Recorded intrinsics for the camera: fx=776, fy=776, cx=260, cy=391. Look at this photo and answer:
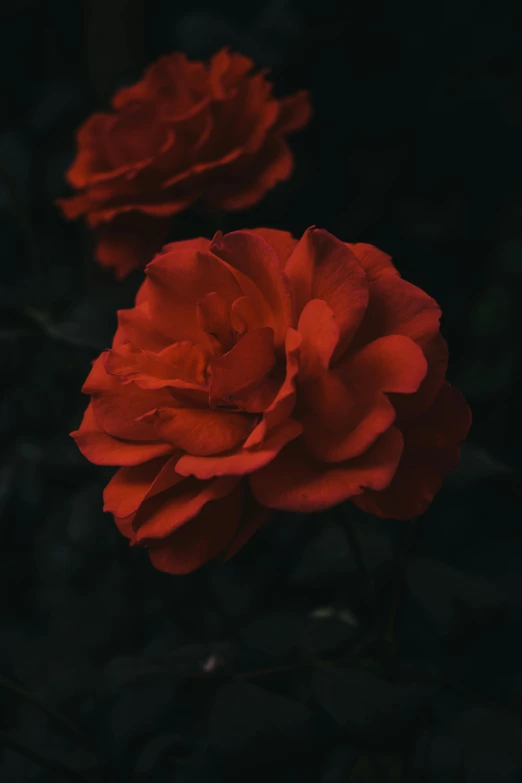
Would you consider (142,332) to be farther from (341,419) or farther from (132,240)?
(132,240)

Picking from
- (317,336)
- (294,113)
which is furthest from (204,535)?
(294,113)

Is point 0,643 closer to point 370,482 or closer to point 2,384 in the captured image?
point 2,384

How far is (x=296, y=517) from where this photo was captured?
0.87m

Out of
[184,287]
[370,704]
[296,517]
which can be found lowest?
[296,517]

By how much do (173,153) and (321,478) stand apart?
1.50 ft

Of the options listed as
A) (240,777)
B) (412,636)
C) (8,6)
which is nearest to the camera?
(240,777)

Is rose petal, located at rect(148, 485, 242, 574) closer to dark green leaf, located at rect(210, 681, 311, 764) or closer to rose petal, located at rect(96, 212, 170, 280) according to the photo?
dark green leaf, located at rect(210, 681, 311, 764)

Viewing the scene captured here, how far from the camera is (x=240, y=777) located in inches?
21.3

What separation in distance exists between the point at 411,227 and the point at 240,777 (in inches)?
32.2

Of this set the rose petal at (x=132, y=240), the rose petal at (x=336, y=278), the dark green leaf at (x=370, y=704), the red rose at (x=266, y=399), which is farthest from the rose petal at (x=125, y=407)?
the rose petal at (x=132, y=240)

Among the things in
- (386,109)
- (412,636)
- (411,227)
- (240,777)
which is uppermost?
(386,109)

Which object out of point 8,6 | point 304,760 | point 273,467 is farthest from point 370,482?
point 8,6

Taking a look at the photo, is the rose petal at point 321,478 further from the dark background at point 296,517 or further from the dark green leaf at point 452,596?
the dark green leaf at point 452,596

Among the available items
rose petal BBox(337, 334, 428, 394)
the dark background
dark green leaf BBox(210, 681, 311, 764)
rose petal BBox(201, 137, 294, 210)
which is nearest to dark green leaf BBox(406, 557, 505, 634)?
the dark background
